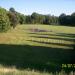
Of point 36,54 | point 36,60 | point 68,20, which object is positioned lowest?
point 68,20

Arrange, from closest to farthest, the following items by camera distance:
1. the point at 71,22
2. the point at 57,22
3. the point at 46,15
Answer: the point at 71,22, the point at 57,22, the point at 46,15

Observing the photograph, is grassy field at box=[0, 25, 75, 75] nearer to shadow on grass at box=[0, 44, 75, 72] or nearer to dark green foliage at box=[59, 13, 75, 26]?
shadow on grass at box=[0, 44, 75, 72]

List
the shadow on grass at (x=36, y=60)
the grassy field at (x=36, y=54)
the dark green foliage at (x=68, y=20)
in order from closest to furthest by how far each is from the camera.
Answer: the shadow on grass at (x=36, y=60) → the grassy field at (x=36, y=54) → the dark green foliage at (x=68, y=20)

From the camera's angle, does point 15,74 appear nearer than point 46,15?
Yes

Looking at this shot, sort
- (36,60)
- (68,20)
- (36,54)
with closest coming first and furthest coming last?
1. (36,60)
2. (36,54)
3. (68,20)

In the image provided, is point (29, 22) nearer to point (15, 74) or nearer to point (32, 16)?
point (32, 16)

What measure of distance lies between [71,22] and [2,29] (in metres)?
66.1

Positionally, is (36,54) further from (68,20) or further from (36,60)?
(68,20)

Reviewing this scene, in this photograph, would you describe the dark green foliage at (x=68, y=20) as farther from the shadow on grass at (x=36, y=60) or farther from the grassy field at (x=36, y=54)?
the shadow on grass at (x=36, y=60)

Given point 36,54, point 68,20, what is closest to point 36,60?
point 36,54

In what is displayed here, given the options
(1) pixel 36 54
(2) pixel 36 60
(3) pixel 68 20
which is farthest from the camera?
(3) pixel 68 20

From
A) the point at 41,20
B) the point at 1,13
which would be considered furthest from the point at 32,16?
the point at 1,13

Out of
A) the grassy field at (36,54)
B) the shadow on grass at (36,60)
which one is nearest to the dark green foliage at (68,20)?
the grassy field at (36,54)

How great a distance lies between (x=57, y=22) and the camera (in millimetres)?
150250
